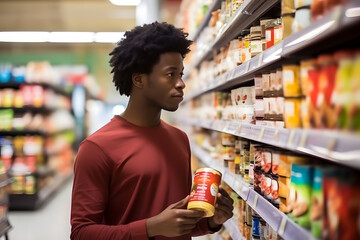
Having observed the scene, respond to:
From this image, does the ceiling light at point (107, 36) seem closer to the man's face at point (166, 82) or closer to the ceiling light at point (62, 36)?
the ceiling light at point (62, 36)

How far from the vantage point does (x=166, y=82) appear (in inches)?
76.1

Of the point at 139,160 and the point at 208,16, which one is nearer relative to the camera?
the point at 139,160

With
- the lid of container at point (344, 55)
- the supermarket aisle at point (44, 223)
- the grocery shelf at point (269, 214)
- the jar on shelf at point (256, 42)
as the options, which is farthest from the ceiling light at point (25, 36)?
the lid of container at point (344, 55)

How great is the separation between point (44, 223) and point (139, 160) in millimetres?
4684

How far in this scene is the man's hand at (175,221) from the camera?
1.66 meters

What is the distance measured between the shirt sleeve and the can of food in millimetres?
230

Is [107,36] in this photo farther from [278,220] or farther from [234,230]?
[278,220]

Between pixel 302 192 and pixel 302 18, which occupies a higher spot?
pixel 302 18

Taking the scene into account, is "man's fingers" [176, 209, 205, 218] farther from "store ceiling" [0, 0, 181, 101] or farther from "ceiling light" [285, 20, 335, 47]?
"store ceiling" [0, 0, 181, 101]

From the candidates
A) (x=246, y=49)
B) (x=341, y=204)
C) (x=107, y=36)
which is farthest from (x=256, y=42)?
(x=107, y=36)

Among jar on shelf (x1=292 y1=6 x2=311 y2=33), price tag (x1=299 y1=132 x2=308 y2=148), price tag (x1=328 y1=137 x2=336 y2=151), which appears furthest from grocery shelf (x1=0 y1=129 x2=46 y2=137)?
price tag (x1=328 y1=137 x2=336 y2=151)

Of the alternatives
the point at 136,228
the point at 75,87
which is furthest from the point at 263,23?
the point at 75,87

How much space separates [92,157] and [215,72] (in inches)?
83.1

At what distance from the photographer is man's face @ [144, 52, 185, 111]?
1936 millimetres
